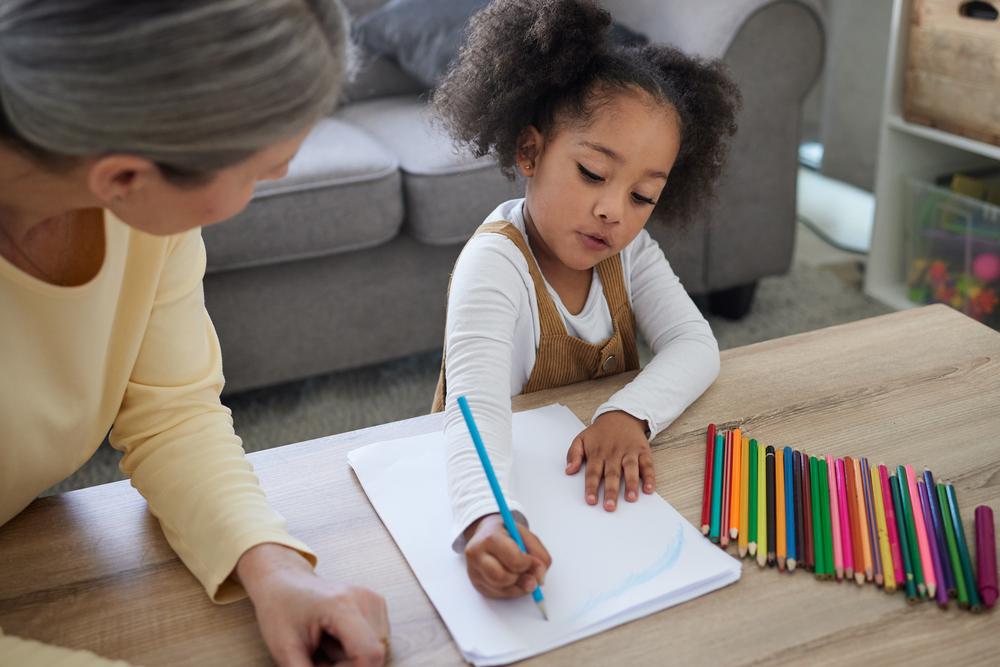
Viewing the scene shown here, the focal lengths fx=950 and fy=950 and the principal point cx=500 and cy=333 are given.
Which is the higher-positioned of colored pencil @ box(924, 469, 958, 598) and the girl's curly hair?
the girl's curly hair

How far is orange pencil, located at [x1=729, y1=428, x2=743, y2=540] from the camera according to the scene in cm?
71

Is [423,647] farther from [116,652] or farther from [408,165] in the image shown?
[408,165]

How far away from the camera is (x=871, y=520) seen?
712 millimetres

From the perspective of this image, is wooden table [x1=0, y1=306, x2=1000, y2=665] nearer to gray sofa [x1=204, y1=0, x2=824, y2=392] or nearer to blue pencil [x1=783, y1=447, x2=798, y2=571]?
blue pencil [x1=783, y1=447, x2=798, y2=571]

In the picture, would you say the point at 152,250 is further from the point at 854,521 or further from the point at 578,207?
the point at 854,521

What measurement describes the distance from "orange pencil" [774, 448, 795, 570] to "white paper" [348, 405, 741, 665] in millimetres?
37

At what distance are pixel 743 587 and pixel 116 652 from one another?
0.42 meters

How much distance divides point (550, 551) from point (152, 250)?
38 cm

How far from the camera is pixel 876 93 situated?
9.30 ft

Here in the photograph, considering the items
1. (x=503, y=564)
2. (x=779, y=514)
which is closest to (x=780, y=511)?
(x=779, y=514)

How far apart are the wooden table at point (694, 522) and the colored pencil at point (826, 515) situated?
16mm

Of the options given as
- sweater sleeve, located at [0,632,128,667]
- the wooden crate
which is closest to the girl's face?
sweater sleeve, located at [0,632,128,667]

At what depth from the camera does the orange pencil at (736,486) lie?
71cm

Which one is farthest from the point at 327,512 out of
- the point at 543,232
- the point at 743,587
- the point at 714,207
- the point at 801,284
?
the point at 801,284
